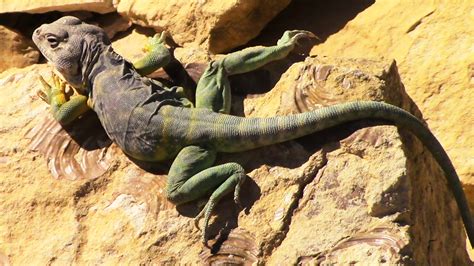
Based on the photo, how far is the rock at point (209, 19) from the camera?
22.0 ft

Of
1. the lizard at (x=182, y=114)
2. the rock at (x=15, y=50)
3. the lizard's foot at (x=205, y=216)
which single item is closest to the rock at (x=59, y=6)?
the rock at (x=15, y=50)

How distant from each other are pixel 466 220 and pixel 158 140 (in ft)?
6.58

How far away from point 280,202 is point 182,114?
856 mm

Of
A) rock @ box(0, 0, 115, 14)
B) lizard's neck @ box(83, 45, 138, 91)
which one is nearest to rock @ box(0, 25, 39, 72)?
rock @ box(0, 0, 115, 14)

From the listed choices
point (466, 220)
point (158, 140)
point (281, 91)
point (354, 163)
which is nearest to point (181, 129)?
point (158, 140)

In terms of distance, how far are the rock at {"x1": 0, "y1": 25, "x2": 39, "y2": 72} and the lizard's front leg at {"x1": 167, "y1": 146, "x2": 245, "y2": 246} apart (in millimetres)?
2943

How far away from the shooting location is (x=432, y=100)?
6621 millimetres

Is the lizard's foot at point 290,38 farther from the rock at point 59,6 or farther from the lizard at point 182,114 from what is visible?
the rock at point 59,6

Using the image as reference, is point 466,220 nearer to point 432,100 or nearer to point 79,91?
point 432,100

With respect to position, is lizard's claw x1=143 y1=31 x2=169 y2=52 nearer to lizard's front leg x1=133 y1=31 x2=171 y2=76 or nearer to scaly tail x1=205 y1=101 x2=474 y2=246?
lizard's front leg x1=133 y1=31 x2=171 y2=76

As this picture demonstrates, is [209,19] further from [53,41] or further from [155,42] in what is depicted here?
[53,41]

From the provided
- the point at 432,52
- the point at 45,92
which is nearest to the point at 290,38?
the point at 432,52

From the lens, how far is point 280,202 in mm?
4992

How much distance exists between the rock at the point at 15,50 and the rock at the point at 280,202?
1.96 m
